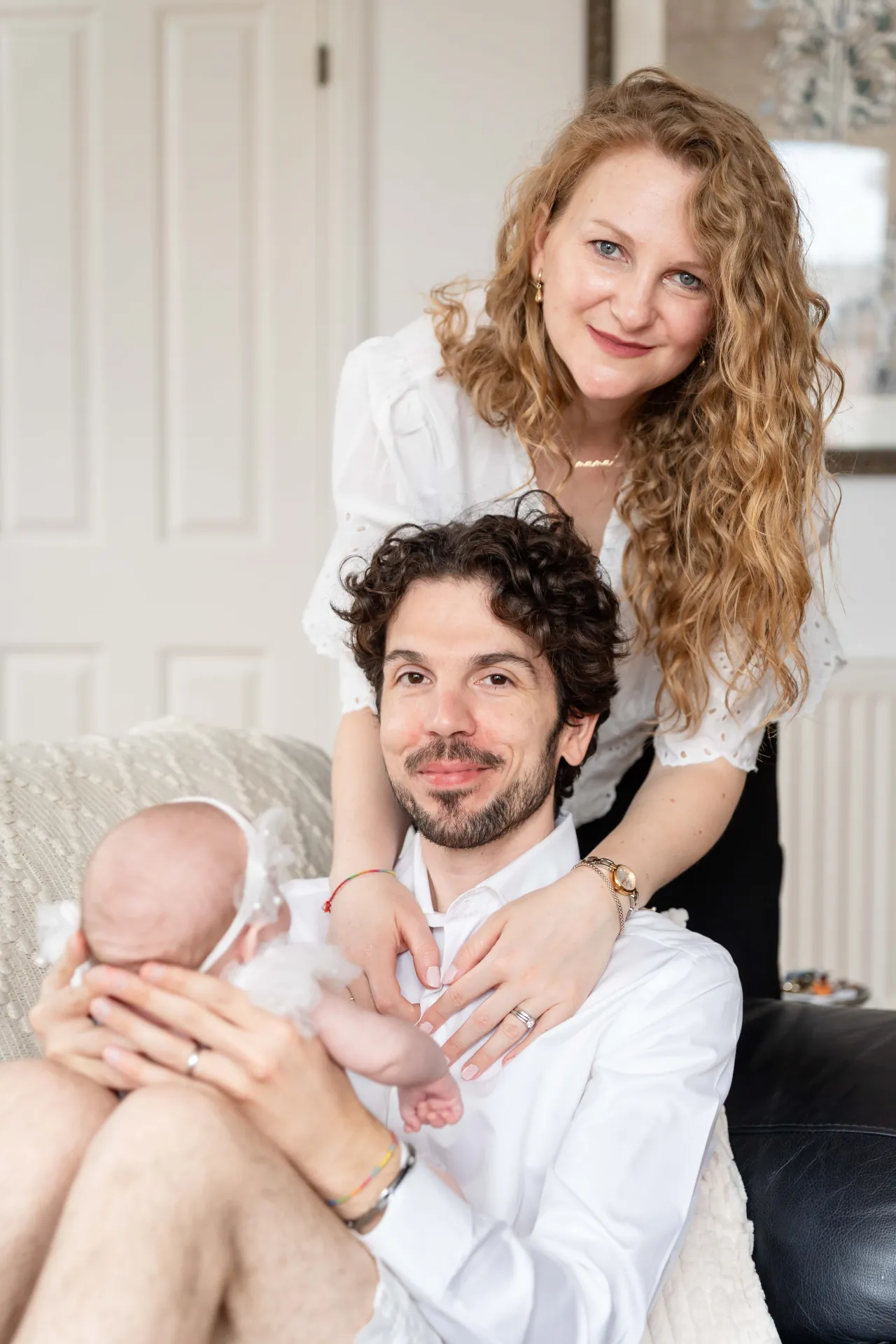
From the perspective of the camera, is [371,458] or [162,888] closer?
[162,888]

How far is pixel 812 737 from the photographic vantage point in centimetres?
325

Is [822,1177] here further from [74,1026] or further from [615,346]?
[615,346]

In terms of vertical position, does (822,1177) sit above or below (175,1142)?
below

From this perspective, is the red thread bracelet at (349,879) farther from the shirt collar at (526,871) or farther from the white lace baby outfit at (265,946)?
the white lace baby outfit at (265,946)

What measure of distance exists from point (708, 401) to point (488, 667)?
416mm

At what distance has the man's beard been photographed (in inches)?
56.1

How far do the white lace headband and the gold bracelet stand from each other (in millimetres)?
412

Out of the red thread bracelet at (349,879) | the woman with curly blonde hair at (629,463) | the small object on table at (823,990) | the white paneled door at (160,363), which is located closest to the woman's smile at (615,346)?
the woman with curly blonde hair at (629,463)

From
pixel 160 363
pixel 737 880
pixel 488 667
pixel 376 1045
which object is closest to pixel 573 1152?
pixel 376 1045

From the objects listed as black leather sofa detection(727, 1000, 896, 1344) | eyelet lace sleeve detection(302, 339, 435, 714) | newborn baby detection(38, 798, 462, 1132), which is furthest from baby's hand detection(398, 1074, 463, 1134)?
eyelet lace sleeve detection(302, 339, 435, 714)

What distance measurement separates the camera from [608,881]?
1.42 metres

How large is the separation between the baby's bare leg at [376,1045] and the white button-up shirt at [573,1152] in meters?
0.09

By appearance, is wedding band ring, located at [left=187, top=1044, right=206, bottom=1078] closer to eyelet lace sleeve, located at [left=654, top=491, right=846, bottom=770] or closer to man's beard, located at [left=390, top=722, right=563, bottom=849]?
man's beard, located at [left=390, top=722, right=563, bottom=849]

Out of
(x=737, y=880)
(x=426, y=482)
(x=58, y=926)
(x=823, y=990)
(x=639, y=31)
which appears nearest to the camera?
(x=58, y=926)
